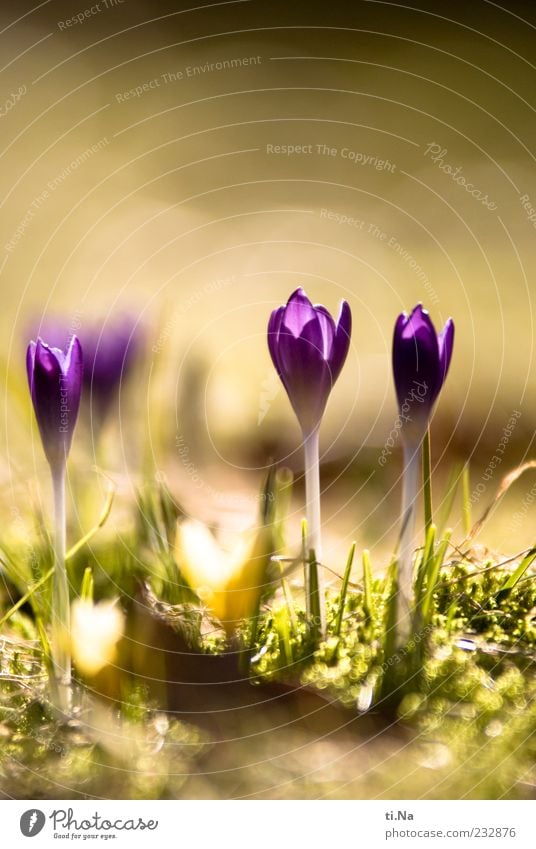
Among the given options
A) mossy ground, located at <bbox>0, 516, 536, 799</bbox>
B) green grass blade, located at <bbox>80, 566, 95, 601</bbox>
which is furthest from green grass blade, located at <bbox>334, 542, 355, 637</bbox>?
green grass blade, located at <bbox>80, 566, 95, 601</bbox>

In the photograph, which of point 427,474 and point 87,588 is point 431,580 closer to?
point 427,474

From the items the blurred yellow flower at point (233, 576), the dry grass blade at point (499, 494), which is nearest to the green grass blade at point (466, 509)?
the dry grass blade at point (499, 494)

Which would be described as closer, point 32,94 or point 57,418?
point 57,418

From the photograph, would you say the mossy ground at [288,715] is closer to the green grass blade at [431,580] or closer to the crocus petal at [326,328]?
the green grass blade at [431,580]

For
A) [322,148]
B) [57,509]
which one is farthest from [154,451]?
[322,148]

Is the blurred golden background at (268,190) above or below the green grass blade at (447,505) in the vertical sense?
above

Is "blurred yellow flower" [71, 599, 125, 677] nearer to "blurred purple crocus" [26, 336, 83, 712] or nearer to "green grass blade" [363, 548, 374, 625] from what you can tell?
"blurred purple crocus" [26, 336, 83, 712]

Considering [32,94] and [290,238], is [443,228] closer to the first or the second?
[290,238]
